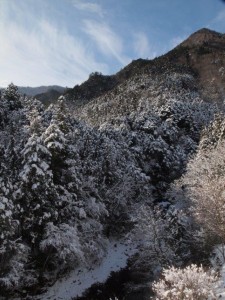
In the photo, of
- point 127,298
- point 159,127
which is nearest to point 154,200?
point 159,127

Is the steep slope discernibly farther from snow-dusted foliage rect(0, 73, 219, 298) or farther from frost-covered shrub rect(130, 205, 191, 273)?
frost-covered shrub rect(130, 205, 191, 273)

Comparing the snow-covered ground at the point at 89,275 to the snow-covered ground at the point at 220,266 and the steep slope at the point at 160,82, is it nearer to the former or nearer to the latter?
the snow-covered ground at the point at 220,266

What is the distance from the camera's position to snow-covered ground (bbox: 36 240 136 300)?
2879cm

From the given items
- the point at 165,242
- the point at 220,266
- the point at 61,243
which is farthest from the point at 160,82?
the point at 220,266

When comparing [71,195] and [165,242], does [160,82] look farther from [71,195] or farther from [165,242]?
[71,195]

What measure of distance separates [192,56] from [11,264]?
485 feet

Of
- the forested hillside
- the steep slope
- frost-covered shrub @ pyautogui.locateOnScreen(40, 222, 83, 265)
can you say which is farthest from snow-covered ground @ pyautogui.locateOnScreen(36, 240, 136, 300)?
the steep slope

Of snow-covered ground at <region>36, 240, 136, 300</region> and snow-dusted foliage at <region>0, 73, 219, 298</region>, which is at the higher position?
snow-dusted foliage at <region>0, 73, 219, 298</region>

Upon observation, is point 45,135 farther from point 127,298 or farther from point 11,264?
point 127,298

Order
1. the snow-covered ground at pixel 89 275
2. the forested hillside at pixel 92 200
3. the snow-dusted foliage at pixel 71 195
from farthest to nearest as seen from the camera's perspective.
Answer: the snow-covered ground at pixel 89 275 → the snow-dusted foliage at pixel 71 195 → the forested hillside at pixel 92 200

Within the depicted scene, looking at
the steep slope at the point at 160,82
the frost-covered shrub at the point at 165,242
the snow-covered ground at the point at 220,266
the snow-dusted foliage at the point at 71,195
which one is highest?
the steep slope at the point at 160,82

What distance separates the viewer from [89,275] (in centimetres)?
3241

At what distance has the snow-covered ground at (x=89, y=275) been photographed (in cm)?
2879

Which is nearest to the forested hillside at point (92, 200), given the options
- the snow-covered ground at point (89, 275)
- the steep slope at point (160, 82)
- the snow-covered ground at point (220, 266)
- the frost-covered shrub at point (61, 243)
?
the frost-covered shrub at point (61, 243)
